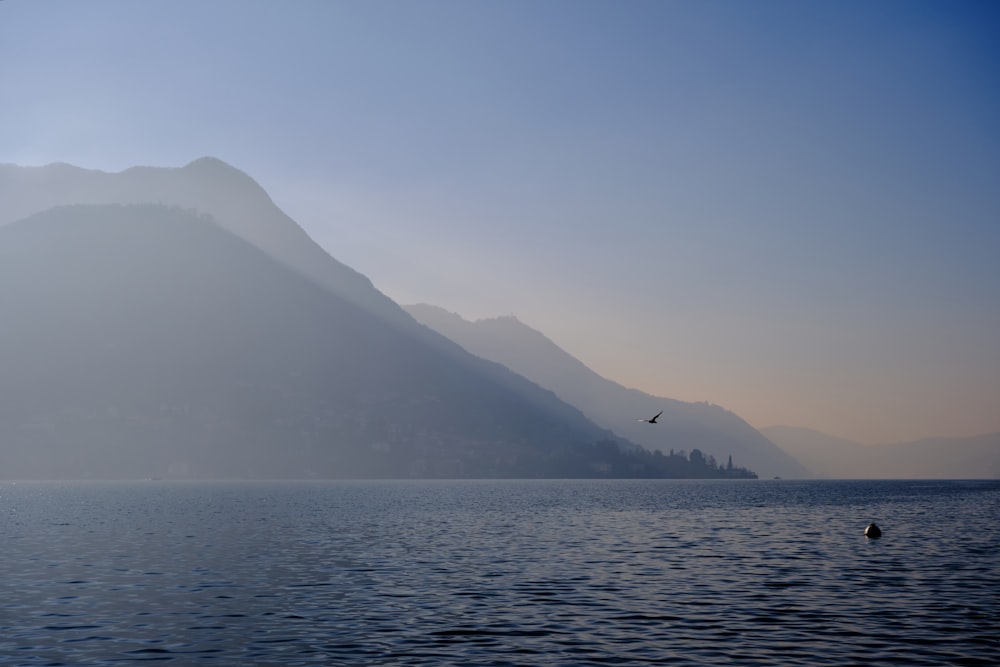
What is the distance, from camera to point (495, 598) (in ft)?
156

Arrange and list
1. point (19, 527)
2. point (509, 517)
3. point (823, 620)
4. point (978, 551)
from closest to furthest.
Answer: point (823, 620), point (978, 551), point (19, 527), point (509, 517)

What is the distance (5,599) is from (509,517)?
292 feet

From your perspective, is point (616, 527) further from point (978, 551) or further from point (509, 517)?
point (978, 551)

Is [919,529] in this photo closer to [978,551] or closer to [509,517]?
[978,551]

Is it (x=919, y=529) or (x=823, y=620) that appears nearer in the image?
(x=823, y=620)

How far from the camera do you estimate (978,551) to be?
2985 inches

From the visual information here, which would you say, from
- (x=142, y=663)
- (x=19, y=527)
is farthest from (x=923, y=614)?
(x=19, y=527)

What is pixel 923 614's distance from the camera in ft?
141

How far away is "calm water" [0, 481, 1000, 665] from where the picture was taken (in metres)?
→ 34.1

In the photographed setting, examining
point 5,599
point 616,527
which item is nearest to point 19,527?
point 5,599

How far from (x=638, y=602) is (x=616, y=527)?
62087 mm

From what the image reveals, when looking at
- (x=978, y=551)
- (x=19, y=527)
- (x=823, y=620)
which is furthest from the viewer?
(x=19, y=527)

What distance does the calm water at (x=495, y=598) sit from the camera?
112 feet

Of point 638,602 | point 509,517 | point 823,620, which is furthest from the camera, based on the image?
point 509,517
